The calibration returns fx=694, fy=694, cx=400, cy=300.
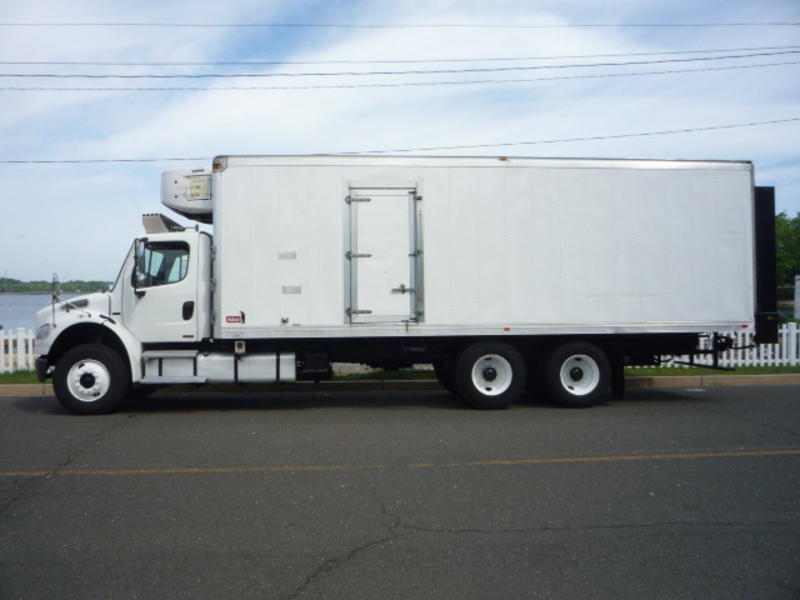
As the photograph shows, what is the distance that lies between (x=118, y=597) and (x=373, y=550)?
1.56 meters

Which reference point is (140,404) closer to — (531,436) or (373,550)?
(531,436)

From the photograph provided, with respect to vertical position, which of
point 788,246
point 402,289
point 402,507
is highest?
point 788,246

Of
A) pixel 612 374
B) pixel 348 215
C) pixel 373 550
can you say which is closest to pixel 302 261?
pixel 348 215

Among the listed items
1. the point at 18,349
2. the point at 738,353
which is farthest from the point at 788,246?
the point at 18,349

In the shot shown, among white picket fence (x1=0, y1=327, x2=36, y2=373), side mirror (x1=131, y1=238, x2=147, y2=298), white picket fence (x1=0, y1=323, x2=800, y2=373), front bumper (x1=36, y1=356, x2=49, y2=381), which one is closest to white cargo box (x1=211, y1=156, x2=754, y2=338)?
side mirror (x1=131, y1=238, x2=147, y2=298)

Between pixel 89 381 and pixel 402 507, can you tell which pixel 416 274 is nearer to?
pixel 89 381

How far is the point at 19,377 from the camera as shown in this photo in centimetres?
1305

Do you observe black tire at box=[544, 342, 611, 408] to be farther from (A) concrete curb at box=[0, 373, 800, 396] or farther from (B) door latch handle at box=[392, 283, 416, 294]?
(A) concrete curb at box=[0, 373, 800, 396]

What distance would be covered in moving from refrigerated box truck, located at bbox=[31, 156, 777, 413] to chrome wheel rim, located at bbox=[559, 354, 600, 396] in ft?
0.08

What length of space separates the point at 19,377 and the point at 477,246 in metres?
9.08

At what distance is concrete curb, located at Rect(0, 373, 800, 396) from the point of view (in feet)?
39.5

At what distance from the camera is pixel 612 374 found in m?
10.8

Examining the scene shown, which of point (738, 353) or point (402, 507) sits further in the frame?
point (738, 353)

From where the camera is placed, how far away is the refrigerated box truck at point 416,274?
9.90m
